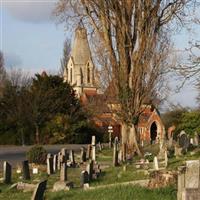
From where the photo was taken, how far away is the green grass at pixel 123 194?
1138 cm

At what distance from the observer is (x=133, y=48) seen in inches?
1296

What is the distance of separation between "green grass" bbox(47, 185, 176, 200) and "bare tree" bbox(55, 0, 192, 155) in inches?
772

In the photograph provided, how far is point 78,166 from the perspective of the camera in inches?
1000

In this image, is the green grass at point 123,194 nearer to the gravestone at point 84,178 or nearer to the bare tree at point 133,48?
the gravestone at point 84,178

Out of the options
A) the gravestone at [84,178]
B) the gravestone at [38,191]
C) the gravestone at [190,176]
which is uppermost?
the gravestone at [190,176]

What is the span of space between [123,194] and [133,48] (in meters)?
21.8

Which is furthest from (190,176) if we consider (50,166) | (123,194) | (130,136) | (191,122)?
(191,122)

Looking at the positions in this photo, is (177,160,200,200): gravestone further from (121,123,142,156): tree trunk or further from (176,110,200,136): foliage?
(176,110,200,136): foliage

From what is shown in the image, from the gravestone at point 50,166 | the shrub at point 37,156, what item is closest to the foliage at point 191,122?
the shrub at point 37,156

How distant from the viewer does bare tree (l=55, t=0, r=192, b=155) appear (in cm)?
3253

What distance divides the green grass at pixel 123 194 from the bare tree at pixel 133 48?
1962cm

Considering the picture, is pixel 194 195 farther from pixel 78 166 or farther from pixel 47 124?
pixel 47 124

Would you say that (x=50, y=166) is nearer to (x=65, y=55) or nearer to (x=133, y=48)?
(x=133, y=48)

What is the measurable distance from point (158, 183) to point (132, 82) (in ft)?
67.4
